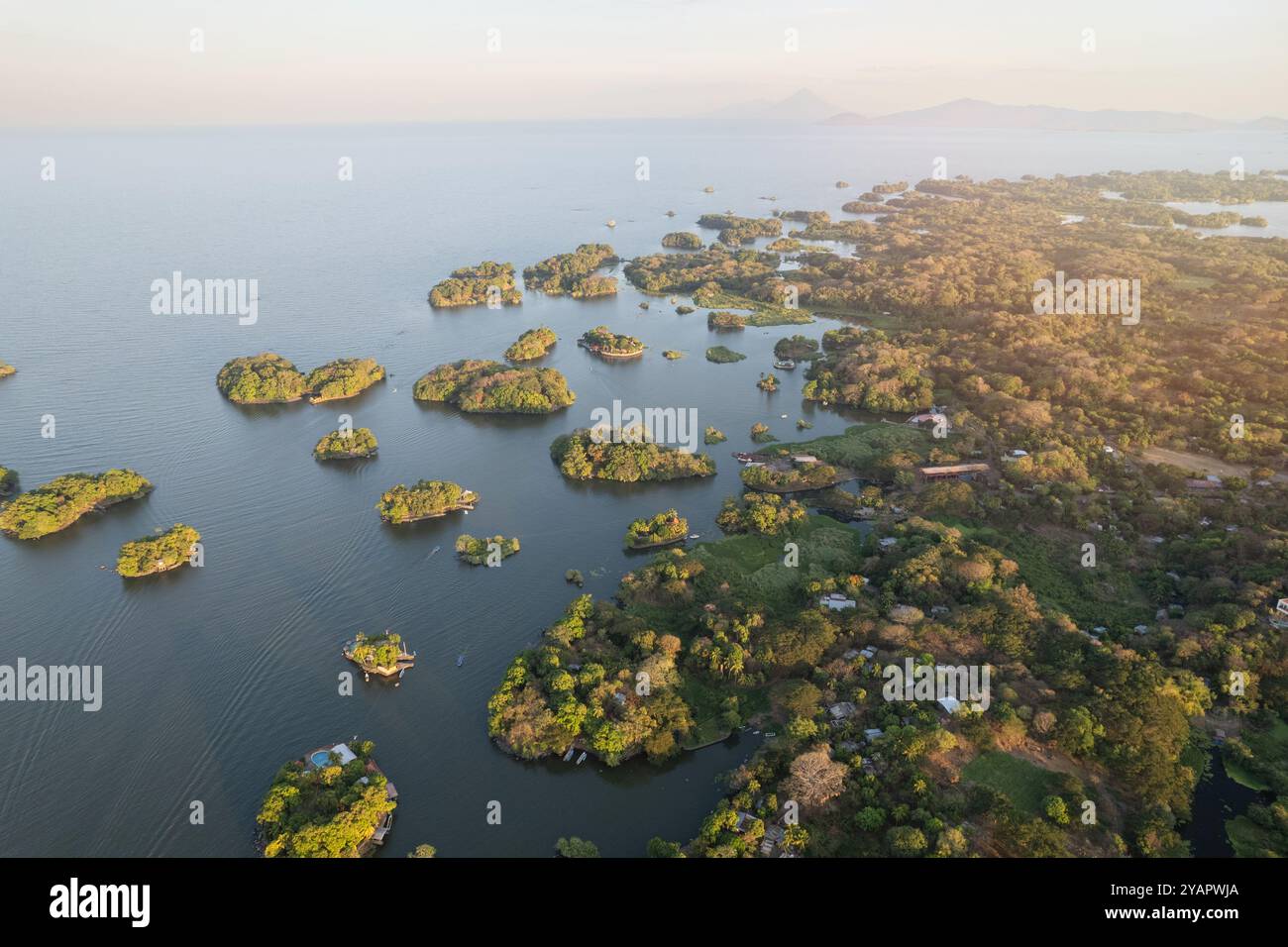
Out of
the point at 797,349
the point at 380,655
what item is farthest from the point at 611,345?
the point at 380,655

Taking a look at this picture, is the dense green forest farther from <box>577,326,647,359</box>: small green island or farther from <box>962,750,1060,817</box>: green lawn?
<box>577,326,647,359</box>: small green island

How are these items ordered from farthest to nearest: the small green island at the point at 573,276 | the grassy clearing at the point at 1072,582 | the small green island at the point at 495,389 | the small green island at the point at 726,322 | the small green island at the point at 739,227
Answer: the small green island at the point at 739,227, the small green island at the point at 573,276, the small green island at the point at 726,322, the small green island at the point at 495,389, the grassy clearing at the point at 1072,582

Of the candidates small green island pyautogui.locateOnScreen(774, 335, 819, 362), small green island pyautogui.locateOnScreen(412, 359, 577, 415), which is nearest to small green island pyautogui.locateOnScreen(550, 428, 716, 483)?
small green island pyautogui.locateOnScreen(412, 359, 577, 415)

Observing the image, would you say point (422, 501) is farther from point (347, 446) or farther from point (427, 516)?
point (347, 446)

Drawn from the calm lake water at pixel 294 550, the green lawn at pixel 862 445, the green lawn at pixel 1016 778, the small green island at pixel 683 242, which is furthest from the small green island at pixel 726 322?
the green lawn at pixel 1016 778

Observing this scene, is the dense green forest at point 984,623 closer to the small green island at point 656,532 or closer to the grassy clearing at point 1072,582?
the grassy clearing at point 1072,582

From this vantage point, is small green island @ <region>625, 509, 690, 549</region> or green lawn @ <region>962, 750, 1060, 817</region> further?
small green island @ <region>625, 509, 690, 549</region>
